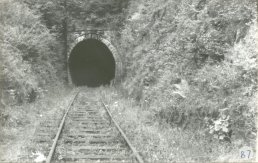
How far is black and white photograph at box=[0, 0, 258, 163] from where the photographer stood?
728cm

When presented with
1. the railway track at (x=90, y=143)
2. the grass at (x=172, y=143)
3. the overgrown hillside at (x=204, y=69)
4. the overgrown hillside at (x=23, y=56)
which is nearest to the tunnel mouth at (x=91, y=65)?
the overgrown hillside at (x=23, y=56)

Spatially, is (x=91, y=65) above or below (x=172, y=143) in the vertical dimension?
above

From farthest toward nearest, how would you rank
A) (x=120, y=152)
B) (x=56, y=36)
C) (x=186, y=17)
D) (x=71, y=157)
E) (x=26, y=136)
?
(x=56, y=36), (x=186, y=17), (x=26, y=136), (x=120, y=152), (x=71, y=157)

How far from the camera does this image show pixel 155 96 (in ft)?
38.2

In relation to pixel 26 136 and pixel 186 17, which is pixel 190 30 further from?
pixel 26 136

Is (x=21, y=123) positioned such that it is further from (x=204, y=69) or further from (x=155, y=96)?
(x=204, y=69)

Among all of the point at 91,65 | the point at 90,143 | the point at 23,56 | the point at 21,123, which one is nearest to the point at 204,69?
the point at 90,143

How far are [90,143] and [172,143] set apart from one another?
1.76 m

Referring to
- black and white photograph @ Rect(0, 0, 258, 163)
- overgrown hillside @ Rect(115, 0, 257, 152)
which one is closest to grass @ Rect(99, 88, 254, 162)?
black and white photograph @ Rect(0, 0, 258, 163)

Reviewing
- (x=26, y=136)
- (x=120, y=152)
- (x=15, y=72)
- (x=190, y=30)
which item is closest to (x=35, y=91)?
(x=15, y=72)

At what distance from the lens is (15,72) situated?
39.0 feet

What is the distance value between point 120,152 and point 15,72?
19.5ft

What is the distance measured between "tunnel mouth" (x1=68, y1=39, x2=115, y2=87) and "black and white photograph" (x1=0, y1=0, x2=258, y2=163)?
8.61m

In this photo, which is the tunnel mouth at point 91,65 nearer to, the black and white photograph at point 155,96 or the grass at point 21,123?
the black and white photograph at point 155,96
